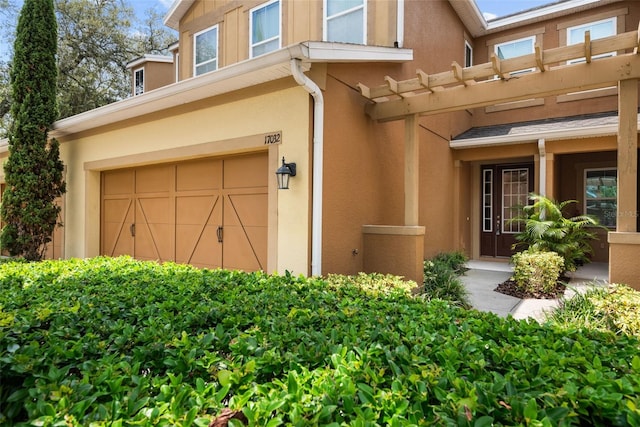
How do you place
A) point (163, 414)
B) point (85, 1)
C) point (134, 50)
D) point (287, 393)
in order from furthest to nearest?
point (134, 50) < point (85, 1) < point (287, 393) < point (163, 414)

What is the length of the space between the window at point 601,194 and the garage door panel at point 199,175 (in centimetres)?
931

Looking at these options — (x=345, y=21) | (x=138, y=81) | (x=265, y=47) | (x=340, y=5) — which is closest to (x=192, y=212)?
(x=265, y=47)

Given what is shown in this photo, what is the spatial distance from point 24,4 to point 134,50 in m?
10.9

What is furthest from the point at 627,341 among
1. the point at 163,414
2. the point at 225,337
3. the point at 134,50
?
the point at 134,50

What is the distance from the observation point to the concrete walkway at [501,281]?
580 centimetres

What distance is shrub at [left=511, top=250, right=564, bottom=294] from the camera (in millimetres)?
6828

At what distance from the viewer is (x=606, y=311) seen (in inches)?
171

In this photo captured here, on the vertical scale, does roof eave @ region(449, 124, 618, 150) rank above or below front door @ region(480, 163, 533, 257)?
above

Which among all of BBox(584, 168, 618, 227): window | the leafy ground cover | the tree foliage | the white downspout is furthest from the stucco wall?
the tree foliage

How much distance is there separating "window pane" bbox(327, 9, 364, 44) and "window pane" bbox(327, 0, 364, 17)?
13 centimetres

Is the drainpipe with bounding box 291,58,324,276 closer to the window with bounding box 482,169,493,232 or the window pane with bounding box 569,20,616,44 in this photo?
the window with bounding box 482,169,493,232

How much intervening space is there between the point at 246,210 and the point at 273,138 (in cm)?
136

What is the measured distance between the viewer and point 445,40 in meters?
9.28

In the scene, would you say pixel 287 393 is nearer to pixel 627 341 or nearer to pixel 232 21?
pixel 627 341
